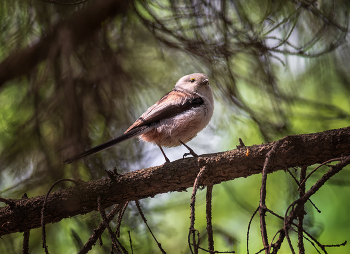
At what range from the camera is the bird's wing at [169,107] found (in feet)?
9.20

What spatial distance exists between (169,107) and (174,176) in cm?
86

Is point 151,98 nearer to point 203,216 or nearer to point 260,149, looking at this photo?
point 203,216

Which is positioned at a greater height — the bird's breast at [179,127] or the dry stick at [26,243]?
the bird's breast at [179,127]

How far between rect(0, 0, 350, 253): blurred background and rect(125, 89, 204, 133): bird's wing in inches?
18.5

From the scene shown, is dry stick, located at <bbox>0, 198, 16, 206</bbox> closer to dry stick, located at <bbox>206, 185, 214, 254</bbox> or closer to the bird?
the bird

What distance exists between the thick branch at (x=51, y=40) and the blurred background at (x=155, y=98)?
0.03 m

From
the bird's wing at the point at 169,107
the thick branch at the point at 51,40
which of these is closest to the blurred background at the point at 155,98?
the thick branch at the point at 51,40

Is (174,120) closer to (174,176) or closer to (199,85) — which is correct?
(199,85)

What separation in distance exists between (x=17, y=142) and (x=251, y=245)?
7.95ft

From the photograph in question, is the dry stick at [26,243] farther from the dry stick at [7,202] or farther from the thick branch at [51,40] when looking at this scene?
the thick branch at [51,40]

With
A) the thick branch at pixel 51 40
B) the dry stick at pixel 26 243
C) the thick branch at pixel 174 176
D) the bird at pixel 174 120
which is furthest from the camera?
the thick branch at pixel 51 40

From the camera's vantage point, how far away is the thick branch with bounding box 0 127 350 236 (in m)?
1.80

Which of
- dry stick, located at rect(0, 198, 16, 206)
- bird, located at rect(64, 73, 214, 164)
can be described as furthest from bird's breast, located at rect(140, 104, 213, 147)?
dry stick, located at rect(0, 198, 16, 206)

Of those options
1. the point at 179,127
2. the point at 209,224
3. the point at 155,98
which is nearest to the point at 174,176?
the point at 209,224
